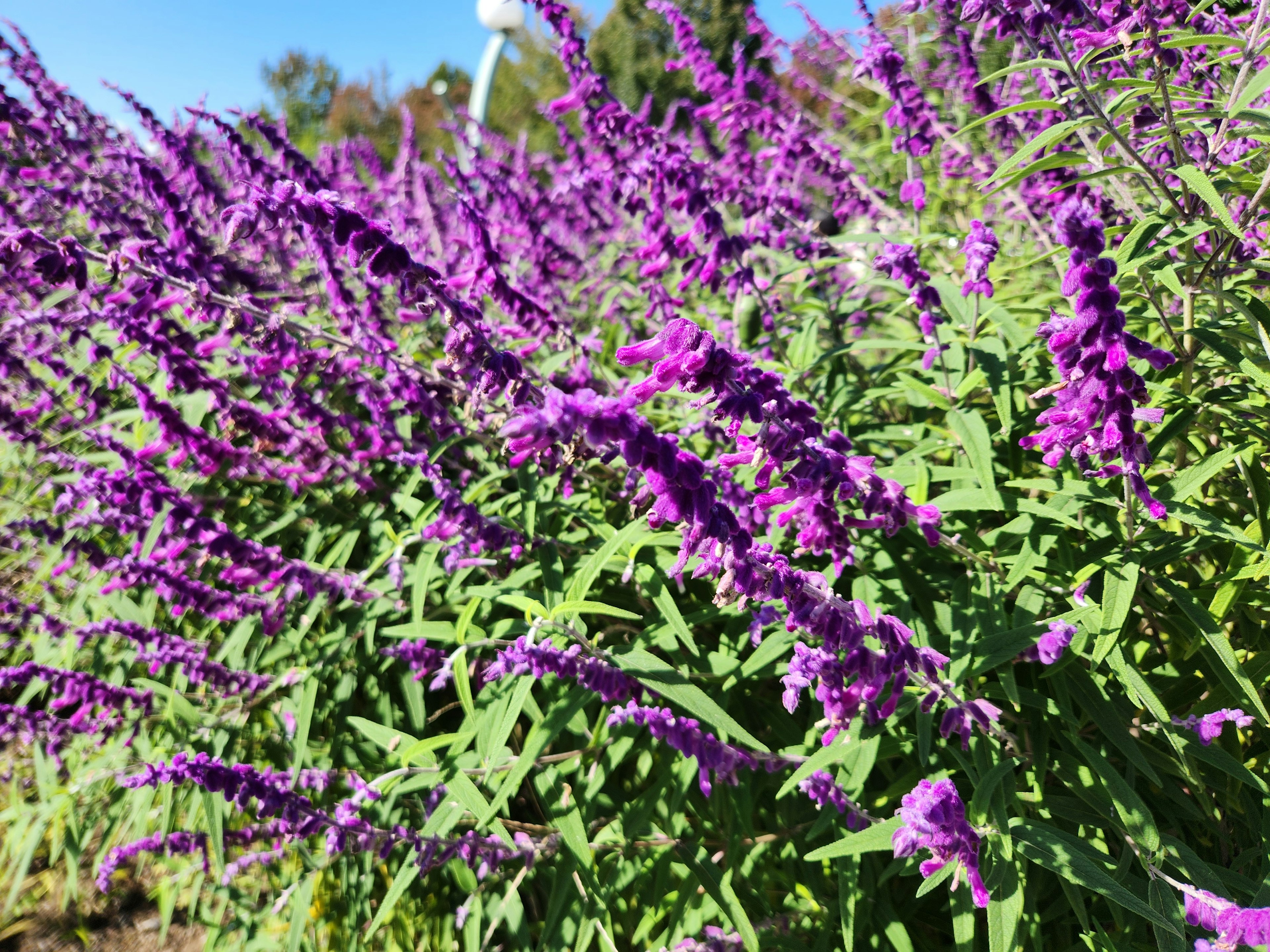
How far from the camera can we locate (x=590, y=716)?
352 cm

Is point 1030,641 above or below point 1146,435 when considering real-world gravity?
below

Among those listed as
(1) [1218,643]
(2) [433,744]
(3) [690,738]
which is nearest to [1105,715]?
(1) [1218,643]

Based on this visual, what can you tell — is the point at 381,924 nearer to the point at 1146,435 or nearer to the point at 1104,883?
the point at 1104,883

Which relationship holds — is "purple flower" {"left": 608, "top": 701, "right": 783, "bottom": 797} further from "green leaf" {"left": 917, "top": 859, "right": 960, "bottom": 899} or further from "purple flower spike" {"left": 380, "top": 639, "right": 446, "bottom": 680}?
"purple flower spike" {"left": 380, "top": 639, "right": 446, "bottom": 680}

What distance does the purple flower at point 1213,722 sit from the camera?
2.00 metres

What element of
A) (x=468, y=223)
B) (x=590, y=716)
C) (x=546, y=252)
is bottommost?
(x=590, y=716)

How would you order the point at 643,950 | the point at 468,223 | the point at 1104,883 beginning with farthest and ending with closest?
the point at 643,950, the point at 468,223, the point at 1104,883

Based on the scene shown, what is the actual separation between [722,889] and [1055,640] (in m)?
1.44

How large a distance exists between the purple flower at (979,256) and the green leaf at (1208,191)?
0.52 meters

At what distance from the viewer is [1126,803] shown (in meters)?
2.12

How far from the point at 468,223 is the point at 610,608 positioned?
1.67m

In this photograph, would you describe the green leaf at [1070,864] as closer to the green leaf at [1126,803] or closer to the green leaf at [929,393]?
the green leaf at [1126,803]

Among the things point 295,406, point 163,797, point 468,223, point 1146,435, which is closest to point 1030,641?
point 1146,435

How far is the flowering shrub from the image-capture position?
77.1 inches
